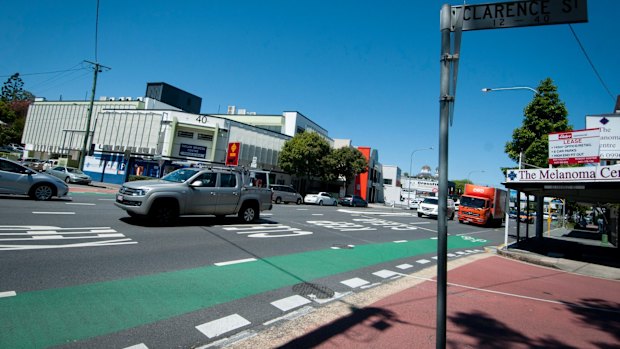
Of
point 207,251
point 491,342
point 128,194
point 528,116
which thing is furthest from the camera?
point 528,116

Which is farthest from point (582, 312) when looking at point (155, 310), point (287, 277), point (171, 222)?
point (171, 222)

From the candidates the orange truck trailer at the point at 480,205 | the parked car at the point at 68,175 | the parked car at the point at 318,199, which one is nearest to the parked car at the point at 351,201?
the parked car at the point at 318,199

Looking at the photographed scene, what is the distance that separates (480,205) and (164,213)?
908 inches

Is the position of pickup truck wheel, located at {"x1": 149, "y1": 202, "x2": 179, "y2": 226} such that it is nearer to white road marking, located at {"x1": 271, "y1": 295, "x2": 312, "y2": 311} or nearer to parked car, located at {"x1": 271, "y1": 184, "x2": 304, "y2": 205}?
white road marking, located at {"x1": 271, "y1": 295, "x2": 312, "y2": 311}

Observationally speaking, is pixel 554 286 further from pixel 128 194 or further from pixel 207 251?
pixel 128 194

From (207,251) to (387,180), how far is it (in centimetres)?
6592

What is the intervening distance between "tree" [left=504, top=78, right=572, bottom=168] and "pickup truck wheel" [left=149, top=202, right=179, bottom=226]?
19.9m

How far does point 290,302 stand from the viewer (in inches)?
193

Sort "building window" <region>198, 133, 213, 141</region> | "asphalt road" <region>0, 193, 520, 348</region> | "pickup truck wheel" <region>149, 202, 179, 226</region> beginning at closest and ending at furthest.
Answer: "asphalt road" <region>0, 193, 520, 348</region>
"pickup truck wheel" <region>149, 202, 179, 226</region>
"building window" <region>198, 133, 213, 141</region>

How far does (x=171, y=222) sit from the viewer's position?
1016 cm

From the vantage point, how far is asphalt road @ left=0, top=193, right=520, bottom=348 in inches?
137

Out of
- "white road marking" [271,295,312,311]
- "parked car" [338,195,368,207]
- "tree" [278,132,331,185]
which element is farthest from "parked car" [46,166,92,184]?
"white road marking" [271,295,312,311]

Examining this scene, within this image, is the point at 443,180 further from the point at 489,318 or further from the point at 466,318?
the point at 489,318

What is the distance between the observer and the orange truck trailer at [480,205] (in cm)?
2447
